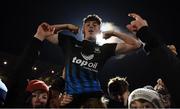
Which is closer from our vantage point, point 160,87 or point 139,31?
point 139,31

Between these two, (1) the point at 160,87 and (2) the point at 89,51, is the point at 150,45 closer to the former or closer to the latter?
(2) the point at 89,51

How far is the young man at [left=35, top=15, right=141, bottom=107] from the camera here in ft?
12.2

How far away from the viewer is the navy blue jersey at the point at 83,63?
375cm

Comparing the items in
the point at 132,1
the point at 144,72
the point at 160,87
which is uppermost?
the point at 132,1

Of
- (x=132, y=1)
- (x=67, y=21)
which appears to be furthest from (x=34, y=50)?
(x=67, y=21)

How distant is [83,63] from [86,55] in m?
0.12

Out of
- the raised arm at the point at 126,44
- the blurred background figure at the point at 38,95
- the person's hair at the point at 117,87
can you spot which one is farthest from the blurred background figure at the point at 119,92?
the blurred background figure at the point at 38,95

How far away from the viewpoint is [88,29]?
4.01 m

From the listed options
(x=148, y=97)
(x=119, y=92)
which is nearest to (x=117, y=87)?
(x=119, y=92)

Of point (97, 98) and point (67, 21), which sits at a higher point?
point (67, 21)

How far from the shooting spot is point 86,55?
12.8 feet

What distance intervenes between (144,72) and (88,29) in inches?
461

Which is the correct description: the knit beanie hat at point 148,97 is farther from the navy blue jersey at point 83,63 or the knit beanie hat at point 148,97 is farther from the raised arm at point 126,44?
the raised arm at point 126,44

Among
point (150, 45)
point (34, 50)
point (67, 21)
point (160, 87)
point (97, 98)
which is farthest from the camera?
point (67, 21)
